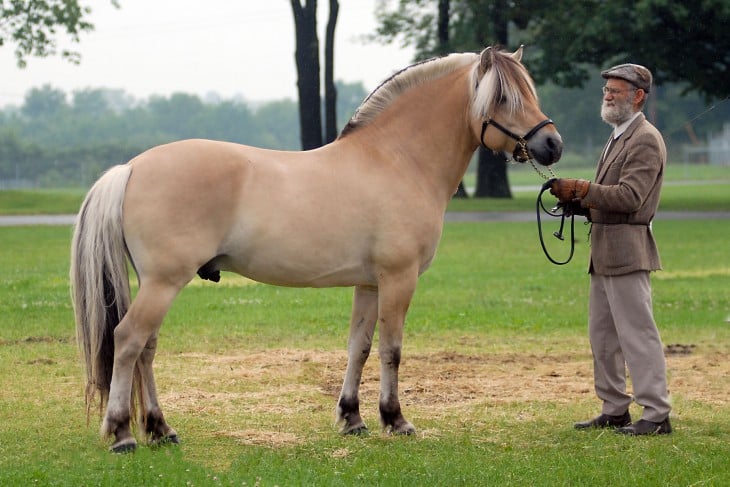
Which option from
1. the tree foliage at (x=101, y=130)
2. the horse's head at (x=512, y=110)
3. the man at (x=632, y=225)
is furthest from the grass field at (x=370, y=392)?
the tree foliage at (x=101, y=130)

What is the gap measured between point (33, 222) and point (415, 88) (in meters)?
23.4

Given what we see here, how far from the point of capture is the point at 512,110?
23.2 ft

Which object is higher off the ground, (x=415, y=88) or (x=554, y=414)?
(x=415, y=88)

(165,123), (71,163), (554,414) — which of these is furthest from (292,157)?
(165,123)

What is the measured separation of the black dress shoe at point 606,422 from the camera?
736cm

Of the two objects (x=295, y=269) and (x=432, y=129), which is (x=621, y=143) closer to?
(x=432, y=129)

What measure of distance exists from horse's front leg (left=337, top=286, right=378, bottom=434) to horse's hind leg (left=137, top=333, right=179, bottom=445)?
1.17 meters

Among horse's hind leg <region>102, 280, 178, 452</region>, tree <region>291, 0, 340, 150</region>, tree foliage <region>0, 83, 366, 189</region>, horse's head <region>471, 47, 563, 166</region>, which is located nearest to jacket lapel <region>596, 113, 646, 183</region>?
horse's head <region>471, 47, 563, 166</region>

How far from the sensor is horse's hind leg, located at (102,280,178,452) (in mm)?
6383

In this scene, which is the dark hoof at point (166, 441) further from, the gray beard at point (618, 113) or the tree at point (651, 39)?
the tree at point (651, 39)

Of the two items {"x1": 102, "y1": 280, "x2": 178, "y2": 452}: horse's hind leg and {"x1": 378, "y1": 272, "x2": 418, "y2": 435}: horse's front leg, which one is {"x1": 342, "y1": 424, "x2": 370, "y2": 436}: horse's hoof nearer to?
{"x1": 378, "y1": 272, "x2": 418, "y2": 435}: horse's front leg

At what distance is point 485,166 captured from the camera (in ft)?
128

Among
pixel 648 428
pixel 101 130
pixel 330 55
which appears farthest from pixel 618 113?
pixel 101 130

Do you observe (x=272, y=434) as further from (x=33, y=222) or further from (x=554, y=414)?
(x=33, y=222)
